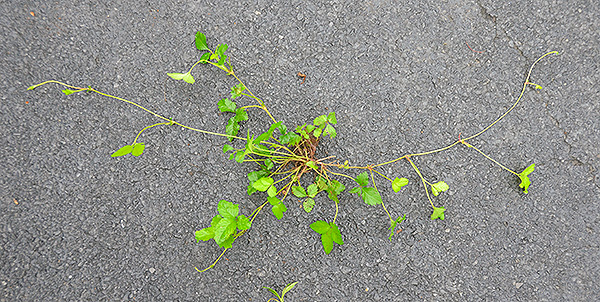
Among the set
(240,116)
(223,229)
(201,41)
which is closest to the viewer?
(223,229)

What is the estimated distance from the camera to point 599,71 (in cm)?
192

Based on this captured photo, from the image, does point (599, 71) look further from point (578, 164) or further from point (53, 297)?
point (53, 297)

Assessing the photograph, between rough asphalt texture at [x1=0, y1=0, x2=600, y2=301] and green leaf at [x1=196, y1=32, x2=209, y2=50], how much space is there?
0.44 feet

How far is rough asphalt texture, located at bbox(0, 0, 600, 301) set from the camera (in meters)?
1.87

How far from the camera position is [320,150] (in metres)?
1.90

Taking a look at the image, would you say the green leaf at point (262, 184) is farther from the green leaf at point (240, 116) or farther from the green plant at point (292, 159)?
the green leaf at point (240, 116)

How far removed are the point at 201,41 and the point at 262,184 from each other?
2.82 feet

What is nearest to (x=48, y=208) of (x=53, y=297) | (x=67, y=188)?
(x=67, y=188)

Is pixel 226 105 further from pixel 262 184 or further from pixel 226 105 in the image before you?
pixel 262 184

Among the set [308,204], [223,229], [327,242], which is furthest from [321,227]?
[223,229]

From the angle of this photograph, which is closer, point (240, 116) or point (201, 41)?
point (240, 116)

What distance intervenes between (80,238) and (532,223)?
2.50m

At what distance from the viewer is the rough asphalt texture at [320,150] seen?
6.13 ft

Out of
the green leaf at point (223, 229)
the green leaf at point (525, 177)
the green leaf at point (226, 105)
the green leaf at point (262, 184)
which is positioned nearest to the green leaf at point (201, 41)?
the green leaf at point (226, 105)
